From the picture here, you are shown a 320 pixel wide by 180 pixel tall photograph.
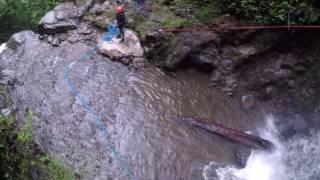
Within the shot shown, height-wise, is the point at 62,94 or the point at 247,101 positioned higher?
the point at 62,94

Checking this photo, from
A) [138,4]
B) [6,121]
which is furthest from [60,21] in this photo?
[6,121]

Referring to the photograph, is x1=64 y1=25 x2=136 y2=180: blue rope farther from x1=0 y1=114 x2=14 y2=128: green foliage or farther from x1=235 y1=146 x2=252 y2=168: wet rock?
x1=235 y1=146 x2=252 y2=168: wet rock

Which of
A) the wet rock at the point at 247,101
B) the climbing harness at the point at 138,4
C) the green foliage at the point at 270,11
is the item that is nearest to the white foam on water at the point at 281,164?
the wet rock at the point at 247,101

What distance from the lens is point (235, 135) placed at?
Answer: 30.3 ft

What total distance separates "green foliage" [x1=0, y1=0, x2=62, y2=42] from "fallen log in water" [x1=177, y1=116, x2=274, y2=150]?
9.17m

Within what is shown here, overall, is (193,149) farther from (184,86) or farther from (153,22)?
(153,22)

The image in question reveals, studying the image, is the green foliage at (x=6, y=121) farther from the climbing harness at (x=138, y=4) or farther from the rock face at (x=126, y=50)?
the climbing harness at (x=138, y=4)

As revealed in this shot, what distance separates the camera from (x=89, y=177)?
7.75m

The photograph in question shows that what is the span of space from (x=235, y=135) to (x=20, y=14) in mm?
10540

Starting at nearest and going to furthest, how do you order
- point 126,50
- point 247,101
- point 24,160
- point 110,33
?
point 24,160 → point 247,101 → point 126,50 → point 110,33

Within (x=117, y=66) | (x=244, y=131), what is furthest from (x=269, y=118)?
(x=117, y=66)

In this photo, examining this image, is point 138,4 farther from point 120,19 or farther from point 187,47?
point 187,47

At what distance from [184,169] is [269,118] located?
125 inches

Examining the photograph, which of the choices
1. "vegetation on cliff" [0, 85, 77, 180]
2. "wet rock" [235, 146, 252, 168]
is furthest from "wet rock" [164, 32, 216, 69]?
"vegetation on cliff" [0, 85, 77, 180]
